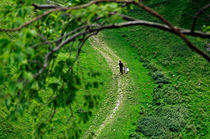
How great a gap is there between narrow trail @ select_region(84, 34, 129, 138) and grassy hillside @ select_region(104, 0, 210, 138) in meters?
1.39

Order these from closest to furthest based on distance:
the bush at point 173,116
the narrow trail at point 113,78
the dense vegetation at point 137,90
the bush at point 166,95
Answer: the dense vegetation at point 137,90
the bush at point 173,116
the narrow trail at point 113,78
the bush at point 166,95

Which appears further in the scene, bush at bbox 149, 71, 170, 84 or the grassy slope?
bush at bbox 149, 71, 170, 84

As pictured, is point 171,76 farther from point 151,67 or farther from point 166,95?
point 166,95

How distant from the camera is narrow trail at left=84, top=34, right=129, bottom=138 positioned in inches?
731

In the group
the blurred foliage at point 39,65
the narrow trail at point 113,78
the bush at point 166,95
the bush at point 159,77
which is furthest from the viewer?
the bush at point 159,77

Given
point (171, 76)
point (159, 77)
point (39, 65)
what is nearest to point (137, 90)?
point (159, 77)

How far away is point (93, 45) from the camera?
3053cm

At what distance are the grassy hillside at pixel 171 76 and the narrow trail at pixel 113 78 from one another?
4.57 feet

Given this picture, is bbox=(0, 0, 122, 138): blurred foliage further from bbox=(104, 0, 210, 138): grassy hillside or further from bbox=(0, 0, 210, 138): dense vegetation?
bbox=(104, 0, 210, 138): grassy hillside

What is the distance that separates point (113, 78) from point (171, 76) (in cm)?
564

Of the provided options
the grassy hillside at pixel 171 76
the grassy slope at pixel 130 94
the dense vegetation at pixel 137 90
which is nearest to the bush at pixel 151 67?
the grassy hillside at pixel 171 76

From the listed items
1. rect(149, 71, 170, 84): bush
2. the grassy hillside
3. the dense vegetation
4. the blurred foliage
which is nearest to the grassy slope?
the dense vegetation

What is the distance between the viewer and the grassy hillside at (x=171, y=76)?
1747cm

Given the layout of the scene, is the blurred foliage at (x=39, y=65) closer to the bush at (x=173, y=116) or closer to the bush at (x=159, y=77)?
the bush at (x=173, y=116)
